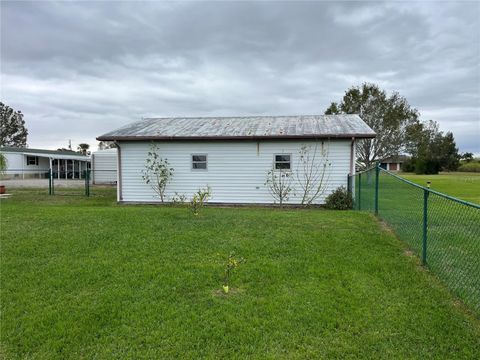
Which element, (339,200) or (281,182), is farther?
(281,182)

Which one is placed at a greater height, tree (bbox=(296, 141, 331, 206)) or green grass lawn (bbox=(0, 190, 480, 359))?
tree (bbox=(296, 141, 331, 206))

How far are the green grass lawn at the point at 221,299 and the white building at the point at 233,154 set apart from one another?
6168 millimetres

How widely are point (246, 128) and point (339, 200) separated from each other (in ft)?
15.3

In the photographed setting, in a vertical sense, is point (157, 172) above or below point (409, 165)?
below

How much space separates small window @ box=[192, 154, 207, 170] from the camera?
13.1m

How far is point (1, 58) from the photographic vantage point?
1373cm

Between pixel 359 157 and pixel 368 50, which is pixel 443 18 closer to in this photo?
pixel 368 50

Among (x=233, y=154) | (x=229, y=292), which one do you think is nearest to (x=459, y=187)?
(x=233, y=154)

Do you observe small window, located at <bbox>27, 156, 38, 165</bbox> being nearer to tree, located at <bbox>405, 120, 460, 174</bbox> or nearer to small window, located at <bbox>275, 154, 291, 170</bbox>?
small window, located at <bbox>275, 154, 291, 170</bbox>

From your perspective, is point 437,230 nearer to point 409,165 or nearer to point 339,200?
point 339,200

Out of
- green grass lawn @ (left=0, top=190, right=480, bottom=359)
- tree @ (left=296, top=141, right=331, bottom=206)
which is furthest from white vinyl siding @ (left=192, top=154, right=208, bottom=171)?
green grass lawn @ (left=0, top=190, right=480, bottom=359)

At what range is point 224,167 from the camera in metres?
12.9

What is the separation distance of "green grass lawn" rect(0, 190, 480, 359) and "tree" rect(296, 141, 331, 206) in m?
5.98

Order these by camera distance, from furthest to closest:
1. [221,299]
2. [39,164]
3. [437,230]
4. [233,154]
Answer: [39,164], [233,154], [437,230], [221,299]
